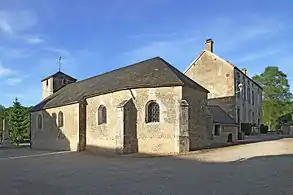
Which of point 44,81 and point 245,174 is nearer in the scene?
point 245,174

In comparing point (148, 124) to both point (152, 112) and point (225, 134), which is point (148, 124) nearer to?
point (152, 112)

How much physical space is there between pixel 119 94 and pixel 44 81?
921 inches

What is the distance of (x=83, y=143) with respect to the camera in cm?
2756

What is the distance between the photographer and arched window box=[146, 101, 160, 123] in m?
22.6

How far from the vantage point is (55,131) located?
104 ft

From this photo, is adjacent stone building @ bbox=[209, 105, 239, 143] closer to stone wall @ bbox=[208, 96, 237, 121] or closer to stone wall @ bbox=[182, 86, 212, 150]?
stone wall @ bbox=[182, 86, 212, 150]

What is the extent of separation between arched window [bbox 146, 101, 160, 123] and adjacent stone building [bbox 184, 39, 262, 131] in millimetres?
16586

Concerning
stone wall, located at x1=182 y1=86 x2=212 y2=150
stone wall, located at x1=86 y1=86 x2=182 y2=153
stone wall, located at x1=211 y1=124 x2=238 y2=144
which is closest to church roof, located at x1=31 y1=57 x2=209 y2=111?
stone wall, located at x1=86 y1=86 x2=182 y2=153

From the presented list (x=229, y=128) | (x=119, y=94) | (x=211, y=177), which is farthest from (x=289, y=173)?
(x=229, y=128)

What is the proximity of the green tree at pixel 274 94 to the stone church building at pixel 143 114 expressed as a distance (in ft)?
125

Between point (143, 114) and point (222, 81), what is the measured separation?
1770cm

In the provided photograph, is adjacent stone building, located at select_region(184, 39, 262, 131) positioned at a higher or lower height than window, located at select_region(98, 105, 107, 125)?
higher

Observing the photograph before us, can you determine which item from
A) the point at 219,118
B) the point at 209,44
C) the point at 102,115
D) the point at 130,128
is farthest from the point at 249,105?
the point at 130,128

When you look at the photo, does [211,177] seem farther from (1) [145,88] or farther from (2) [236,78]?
(2) [236,78]
